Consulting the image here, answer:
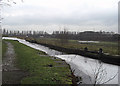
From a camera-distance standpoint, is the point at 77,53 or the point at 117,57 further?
the point at 77,53

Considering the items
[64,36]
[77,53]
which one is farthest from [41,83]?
[64,36]

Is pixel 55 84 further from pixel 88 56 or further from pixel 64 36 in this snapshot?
pixel 64 36

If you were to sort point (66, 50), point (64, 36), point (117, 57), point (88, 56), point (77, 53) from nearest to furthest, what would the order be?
point (117, 57)
point (88, 56)
point (77, 53)
point (66, 50)
point (64, 36)

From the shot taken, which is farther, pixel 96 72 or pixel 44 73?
pixel 96 72

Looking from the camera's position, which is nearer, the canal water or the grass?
the grass

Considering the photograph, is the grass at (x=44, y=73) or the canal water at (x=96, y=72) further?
the canal water at (x=96, y=72)

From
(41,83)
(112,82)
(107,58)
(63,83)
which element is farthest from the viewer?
(107,58)

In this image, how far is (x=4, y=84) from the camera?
5844mm

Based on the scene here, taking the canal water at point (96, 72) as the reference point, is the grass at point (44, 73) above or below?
above

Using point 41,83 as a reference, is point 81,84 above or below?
below

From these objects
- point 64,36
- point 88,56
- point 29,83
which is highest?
point 64,36

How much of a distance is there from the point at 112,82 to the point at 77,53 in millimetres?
15339

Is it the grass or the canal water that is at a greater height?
the grass

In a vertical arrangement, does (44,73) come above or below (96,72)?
above
